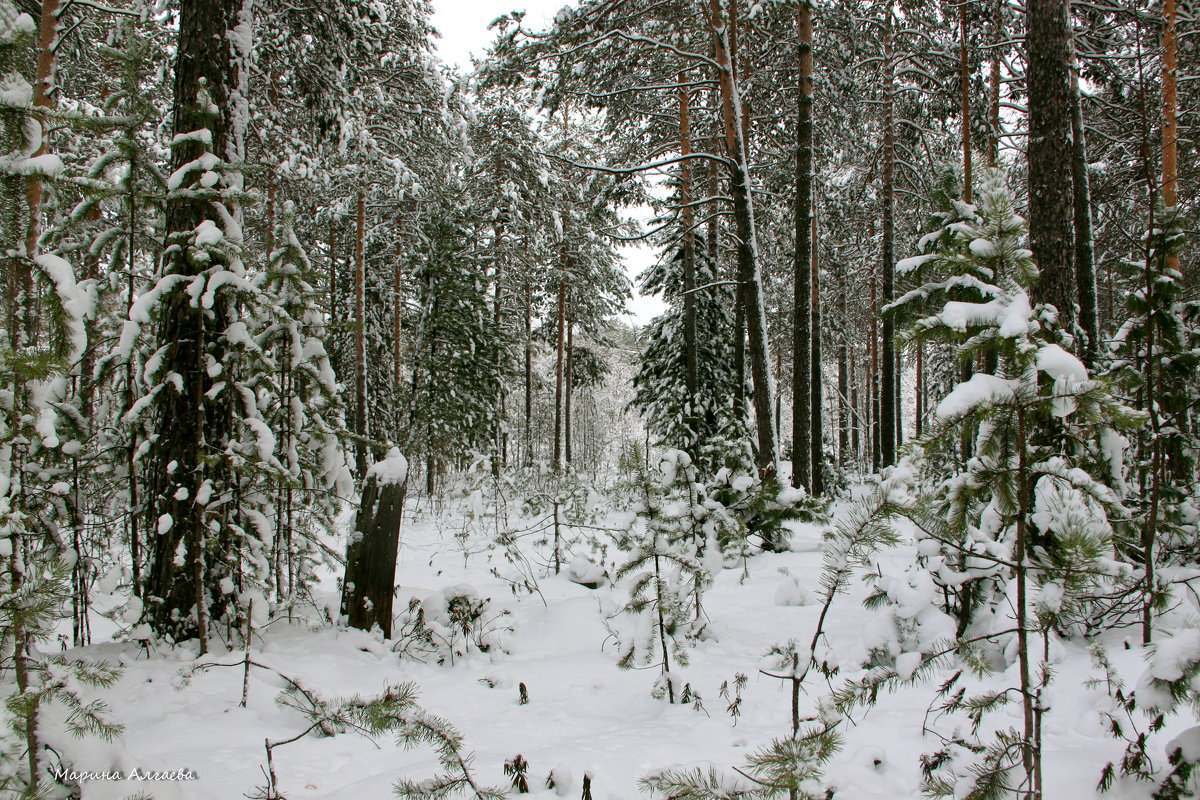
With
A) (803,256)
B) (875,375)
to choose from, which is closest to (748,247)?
(803,256)

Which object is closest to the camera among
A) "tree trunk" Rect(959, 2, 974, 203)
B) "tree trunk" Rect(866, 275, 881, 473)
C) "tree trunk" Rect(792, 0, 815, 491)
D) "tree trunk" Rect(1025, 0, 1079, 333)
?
"tree trunk" Rect(1025, 0, 1079, 333)

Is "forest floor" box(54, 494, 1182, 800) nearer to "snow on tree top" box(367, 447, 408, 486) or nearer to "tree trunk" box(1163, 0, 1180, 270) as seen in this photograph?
"snow on tree top" box(367, 447, 408, 486)

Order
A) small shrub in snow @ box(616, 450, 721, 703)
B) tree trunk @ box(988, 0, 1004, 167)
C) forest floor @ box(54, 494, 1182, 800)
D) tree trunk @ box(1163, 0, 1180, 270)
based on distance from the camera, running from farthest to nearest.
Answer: tree trunk @ box(988, 0, 1004, 167)
tree trunk @ box(1163, 0, 1180, 270)
small shrub in snow @ box(616, 450, 721, 703)
forest floor @ box(54, 494, 1182, 800)

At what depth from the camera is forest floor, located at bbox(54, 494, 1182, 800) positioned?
235cm

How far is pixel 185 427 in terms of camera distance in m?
3.84

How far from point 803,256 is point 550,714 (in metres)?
8.06

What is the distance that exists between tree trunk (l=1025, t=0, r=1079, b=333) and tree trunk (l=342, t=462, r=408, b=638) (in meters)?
5.27

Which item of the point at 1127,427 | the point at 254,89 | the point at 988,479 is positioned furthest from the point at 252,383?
the point at 254,89

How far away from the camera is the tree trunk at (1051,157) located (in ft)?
15.7

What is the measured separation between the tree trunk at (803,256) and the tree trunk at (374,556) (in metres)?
6.48

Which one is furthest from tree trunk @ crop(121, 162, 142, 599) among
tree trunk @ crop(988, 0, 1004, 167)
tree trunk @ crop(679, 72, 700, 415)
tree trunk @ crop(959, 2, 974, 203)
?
tree trunk @ crop(959, 2, 974, 203)

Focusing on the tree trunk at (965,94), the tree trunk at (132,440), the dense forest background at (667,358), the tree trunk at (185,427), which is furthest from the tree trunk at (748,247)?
the tree trunk at (132,440)

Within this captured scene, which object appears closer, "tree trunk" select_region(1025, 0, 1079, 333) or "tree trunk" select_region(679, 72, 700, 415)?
"tree trunk" select_region(1025, 0, 1079, 333)

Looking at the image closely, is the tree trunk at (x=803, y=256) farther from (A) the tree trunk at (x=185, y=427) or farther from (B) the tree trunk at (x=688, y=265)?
(A) the tree trunk at (x=185, y=427)
